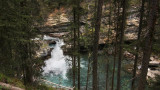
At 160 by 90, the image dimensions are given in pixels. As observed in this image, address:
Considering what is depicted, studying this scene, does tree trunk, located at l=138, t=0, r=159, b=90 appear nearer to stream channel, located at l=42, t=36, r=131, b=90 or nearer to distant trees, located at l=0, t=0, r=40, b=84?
distant trees, located at l=0, t=0, r=40, b=84

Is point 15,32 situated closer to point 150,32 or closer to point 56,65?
point 150,32

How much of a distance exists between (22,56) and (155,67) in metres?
19.5

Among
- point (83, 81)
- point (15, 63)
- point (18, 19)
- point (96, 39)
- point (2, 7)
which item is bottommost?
point (83, 81)

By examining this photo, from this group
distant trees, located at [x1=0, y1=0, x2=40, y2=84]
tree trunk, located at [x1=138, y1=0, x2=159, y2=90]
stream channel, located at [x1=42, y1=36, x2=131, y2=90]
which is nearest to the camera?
tree trunk, located at [x1=138, y1=0, x2=159, y2=90]

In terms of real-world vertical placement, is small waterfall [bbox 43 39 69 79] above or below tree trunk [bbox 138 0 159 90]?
below

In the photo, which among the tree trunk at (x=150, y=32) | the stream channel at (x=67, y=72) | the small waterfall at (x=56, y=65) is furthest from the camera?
the small waterfall at (x=56, y=65)

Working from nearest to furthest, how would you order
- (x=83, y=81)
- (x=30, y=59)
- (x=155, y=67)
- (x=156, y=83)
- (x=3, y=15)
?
(x=3, y=15)
(x=30, y=59)
(x=156, y=83)
(x=83, y=81)
(x=155, y=67)

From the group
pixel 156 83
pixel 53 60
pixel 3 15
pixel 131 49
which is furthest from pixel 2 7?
pixel 53 60

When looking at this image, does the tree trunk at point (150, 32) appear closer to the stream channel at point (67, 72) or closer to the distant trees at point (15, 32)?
the distant trees at point (15, 32)

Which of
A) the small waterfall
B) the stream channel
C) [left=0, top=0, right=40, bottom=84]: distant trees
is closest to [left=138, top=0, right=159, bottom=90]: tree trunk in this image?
[left=0, top=0, right=40, bottom=84]: distant trees

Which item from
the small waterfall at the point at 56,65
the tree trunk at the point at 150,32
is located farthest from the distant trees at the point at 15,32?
the small waterfall at the point at 56,65

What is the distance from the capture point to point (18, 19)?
24.9 feet

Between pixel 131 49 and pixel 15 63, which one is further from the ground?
pixel 131 49

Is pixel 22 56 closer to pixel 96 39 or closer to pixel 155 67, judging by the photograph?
pixel 96 39
